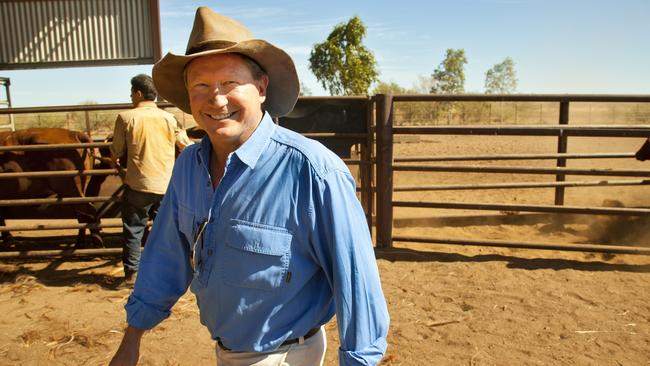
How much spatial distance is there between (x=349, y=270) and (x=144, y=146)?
3.68 meters

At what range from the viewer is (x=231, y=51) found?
153 cm

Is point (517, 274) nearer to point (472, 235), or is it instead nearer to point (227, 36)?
point (472, 235)

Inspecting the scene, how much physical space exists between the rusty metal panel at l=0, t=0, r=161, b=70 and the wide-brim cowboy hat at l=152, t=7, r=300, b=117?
6540mm

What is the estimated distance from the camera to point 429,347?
137 inches

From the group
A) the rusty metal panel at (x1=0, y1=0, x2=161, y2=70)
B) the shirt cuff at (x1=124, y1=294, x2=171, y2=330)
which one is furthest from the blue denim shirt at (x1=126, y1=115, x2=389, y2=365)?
the rusty metal panel at (x1=0, y1=0, x2=161, y2=70)

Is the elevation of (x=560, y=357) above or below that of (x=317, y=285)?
below

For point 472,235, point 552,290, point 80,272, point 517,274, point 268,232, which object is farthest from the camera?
point 472,235

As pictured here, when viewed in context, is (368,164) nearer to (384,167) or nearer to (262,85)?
(384,167)

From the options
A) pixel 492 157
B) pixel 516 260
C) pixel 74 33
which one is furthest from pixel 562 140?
pixel 74 33

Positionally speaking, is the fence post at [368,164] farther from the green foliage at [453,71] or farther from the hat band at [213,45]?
the green foliage at [453,71]

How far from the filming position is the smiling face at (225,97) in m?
1.54

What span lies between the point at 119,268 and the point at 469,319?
11.5ft

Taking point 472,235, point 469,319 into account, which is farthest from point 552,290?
point 472,235

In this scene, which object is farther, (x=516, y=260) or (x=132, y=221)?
(x=516, y=260)
